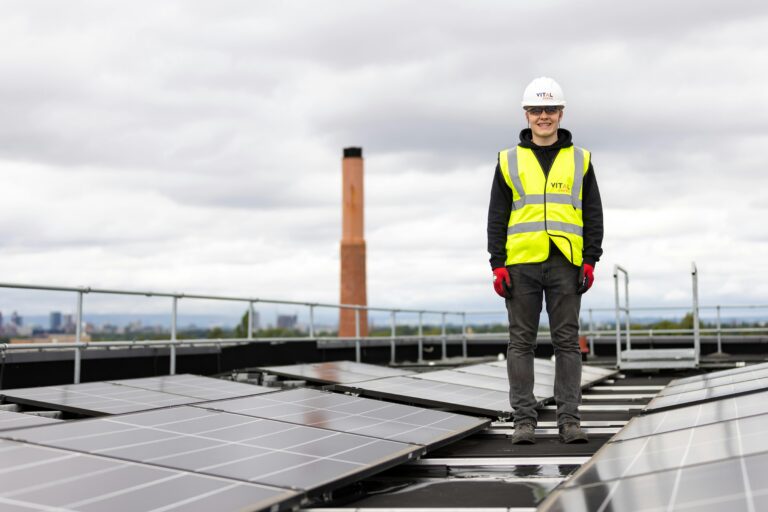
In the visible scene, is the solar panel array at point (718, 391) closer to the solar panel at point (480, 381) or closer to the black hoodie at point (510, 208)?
the black hoodie at point (510, 208)

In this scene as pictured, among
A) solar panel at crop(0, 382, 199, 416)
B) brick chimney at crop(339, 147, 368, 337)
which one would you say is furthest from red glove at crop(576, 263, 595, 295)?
brick chimney at crop(339, 147, 368, 337)

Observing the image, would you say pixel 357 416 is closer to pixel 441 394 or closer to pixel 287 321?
pixel 441 394

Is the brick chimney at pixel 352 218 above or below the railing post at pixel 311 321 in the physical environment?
above

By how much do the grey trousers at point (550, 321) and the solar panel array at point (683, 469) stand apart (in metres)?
0.85

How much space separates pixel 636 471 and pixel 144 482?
4.73 feet

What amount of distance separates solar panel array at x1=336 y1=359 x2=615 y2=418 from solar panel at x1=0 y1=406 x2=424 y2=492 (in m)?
1.62

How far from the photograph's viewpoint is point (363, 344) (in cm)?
1544

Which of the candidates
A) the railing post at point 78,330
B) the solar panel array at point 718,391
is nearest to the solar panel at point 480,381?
the solar panel array at point 718,391

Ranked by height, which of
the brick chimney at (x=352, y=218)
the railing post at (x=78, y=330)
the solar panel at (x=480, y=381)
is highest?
the brick chimney at (x=352, y=218)

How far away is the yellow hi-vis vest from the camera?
15.1 ft

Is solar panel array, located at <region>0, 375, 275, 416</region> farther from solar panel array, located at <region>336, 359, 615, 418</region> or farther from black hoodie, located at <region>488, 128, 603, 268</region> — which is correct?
black hoodie, located at <region>488, 128, 603, 268</region>

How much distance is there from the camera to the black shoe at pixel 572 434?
4.30 m

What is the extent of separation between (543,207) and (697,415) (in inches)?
52.1

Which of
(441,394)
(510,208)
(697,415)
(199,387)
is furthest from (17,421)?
(697,415)
